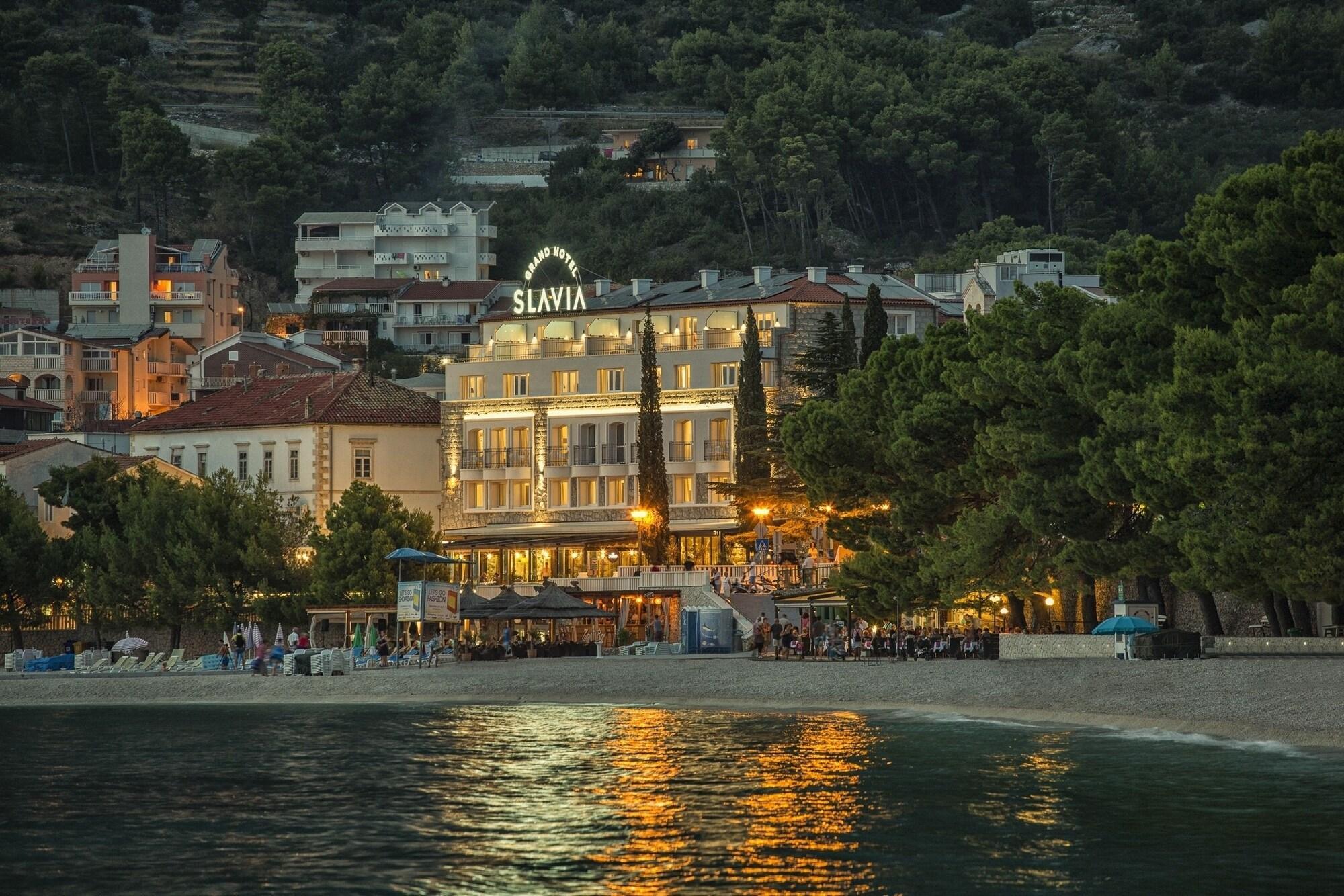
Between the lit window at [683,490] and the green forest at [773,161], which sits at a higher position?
the green forest at [773,161]

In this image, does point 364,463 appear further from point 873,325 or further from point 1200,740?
point 1200,740

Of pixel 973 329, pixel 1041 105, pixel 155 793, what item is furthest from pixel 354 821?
pixel 1041 105

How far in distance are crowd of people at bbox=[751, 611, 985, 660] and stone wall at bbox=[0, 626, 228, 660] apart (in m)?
21.1

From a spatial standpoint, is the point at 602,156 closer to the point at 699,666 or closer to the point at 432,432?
the point at 432,432

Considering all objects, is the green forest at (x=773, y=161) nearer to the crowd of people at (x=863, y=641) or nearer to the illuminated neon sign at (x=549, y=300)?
the illuminated neon sign at (x=549, y=300)

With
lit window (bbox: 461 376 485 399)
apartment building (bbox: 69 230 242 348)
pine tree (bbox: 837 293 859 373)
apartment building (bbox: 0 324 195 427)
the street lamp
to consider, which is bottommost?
the street lamp

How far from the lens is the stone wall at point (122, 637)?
86.9 m

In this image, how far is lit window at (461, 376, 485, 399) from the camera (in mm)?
102688

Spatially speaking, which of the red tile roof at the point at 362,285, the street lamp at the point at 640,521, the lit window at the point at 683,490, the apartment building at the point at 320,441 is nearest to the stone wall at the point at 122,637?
the apartment building at the point at 320,441

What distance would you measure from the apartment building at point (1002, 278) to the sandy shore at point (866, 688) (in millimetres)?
46147

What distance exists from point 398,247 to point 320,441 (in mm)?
76556

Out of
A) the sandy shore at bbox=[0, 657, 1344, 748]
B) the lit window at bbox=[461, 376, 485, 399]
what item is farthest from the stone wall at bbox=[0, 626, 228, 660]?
the lit window at bbox=[461, 376, 485, 399]

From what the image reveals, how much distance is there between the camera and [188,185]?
185750 mm

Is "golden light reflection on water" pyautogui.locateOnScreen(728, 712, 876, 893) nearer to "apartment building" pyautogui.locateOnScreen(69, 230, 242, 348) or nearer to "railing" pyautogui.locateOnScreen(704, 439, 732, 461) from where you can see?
"railing" pyautogui.locateOnScreen(704, 439, 732, 461)
